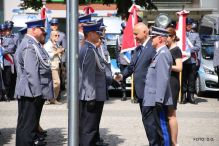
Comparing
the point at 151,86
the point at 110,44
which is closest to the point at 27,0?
the point at 110,44

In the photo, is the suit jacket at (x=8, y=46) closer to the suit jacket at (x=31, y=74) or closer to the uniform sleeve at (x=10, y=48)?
the uniform sleeve at (x=10, y=48)

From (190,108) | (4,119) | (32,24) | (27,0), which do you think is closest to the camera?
(32,24)

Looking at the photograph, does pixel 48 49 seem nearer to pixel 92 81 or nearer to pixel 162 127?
pixel 92 81

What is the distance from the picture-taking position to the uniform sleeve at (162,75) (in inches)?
204

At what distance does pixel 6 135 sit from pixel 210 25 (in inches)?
577

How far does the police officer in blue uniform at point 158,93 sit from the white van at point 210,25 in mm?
12934

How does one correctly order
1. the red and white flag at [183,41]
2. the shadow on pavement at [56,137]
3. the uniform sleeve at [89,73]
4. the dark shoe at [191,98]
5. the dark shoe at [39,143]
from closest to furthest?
the uniform sleeve at [89,73] → the dark shoe at [39,143] → the shadow on pavement at [56,137] → the red and white flag at [183,41] → the dark shoe at [191,98]

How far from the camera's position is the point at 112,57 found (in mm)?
13500

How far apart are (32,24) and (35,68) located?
74 centimetres

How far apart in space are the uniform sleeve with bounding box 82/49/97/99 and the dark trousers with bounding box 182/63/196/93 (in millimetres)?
6159

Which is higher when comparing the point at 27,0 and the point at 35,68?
the point at 27,0

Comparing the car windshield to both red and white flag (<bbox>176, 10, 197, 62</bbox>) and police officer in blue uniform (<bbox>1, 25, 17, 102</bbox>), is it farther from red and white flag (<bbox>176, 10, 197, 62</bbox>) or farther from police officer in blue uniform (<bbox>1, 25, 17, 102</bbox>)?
police officer in blue uniform (<bbox>1, 25, 17, 102</bbox>)

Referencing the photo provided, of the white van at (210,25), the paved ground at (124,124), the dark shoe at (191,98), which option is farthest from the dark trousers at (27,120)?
the white van at (210,25)

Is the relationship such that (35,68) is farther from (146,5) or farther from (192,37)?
(146,5)
